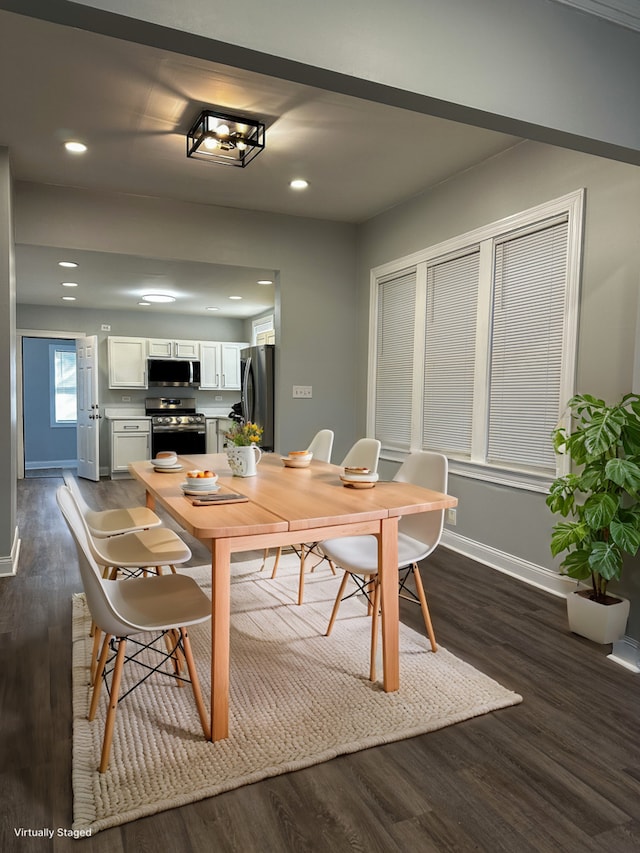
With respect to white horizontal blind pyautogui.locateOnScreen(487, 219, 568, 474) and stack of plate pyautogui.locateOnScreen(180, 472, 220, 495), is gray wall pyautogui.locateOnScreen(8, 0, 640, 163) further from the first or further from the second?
stack of plate pyautogui.locateOnScreen(180, 472, 220, 495)

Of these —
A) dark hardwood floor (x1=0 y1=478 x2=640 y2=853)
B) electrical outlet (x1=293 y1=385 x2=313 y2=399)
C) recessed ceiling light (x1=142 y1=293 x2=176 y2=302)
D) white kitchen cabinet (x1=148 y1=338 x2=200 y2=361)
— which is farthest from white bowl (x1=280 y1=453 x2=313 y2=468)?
white kitchen cabinet (x1=148 y1=338 x2=200 y2=361)

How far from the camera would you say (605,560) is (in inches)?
102

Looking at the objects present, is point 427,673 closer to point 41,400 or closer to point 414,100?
point 414,100

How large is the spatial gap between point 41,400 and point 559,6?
9292 millimetres

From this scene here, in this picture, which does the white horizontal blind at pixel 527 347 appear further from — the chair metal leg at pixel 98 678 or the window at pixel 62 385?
the window at pixel 62 385

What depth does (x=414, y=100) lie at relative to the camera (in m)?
1.78

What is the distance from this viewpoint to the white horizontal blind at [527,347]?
338 cm

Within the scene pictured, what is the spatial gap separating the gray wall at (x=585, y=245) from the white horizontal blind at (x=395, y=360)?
357 mm

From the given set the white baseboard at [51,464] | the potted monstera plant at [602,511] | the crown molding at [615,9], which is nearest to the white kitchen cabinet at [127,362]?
the white baseboard at [51,464]

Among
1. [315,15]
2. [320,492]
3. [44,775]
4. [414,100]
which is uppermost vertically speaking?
[315,15]

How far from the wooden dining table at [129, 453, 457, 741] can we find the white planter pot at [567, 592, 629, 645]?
96 centimetres

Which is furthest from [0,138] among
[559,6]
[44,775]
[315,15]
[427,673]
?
[427,673]

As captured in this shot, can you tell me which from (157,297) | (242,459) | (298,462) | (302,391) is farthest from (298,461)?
(157,297)

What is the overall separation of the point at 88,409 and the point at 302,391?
13.0 feet
